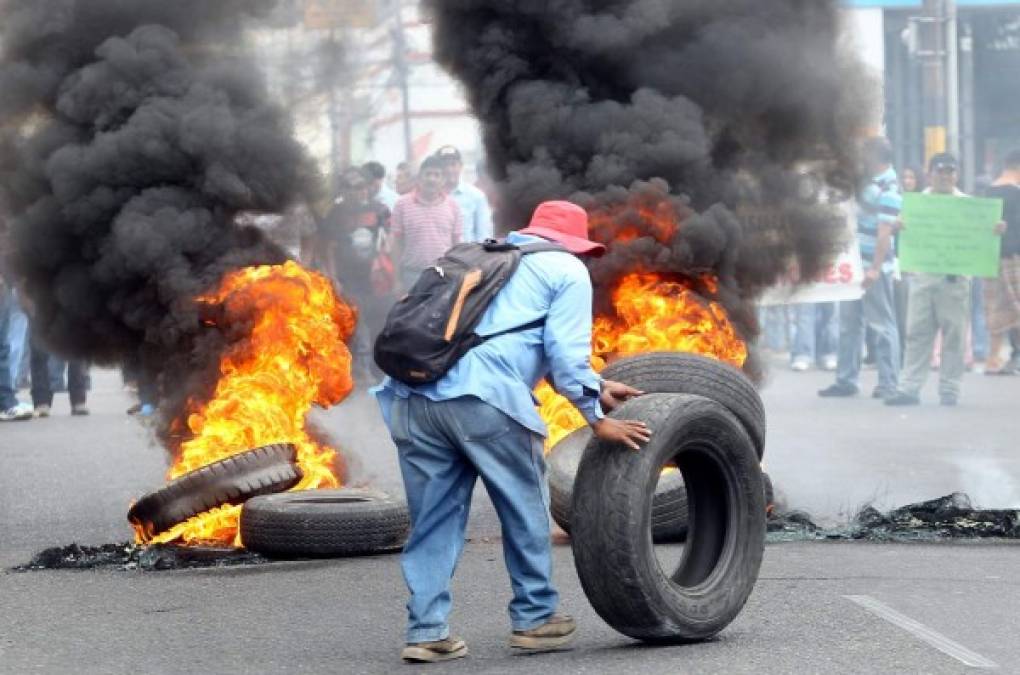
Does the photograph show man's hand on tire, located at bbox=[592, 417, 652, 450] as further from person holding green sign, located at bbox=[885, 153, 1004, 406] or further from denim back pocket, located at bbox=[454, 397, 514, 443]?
person holding green sign, located at bbox=[885, 153, 1004, 406]

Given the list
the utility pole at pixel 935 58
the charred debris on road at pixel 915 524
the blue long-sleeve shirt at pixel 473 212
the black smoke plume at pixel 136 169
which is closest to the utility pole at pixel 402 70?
the blue long-sleeve shirt at pixel 473 212

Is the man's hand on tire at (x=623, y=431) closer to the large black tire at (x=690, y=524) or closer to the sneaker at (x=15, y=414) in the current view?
the large black tire at (x=690, y=524)

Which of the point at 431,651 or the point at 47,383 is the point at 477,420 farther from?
the point at 47,383

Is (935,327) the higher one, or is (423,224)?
(423,224)

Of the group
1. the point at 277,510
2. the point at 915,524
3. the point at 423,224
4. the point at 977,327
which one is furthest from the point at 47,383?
the point at 915,524

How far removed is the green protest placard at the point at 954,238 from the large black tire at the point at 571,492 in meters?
9.89

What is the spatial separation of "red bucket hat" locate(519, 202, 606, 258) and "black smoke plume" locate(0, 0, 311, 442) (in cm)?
383

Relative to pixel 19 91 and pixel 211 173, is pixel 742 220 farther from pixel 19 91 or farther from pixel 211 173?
pixel 19 91

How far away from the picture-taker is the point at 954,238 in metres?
19.1

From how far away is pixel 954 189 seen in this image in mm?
19625

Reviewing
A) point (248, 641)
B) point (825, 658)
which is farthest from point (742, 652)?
point (248, 641)

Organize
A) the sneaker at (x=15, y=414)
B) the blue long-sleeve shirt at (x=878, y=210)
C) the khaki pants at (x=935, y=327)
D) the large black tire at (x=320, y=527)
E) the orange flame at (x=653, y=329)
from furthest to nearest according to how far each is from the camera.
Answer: the blue long-sleeve shirt at (x=878, y=210)
the sneaker at (x=15, y=414)
the khaki pants at (x=935, y=327)
the orange flame at (x=653, y=329)
the large black tire at (x=320, y=527)

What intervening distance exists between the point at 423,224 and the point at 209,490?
10534mm

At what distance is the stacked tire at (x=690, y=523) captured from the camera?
662cm
